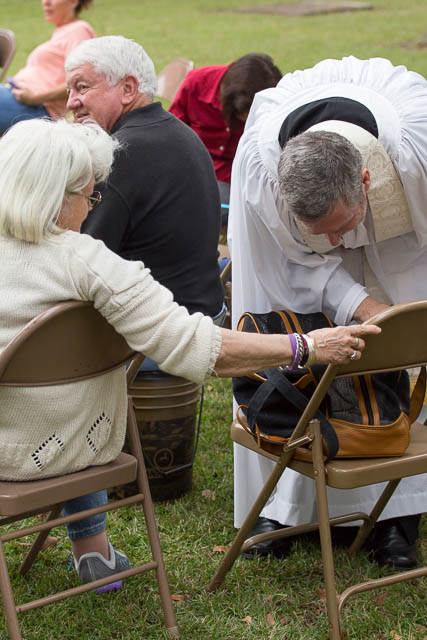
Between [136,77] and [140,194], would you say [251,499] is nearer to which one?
[140,194]

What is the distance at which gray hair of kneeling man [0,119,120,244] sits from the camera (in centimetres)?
234

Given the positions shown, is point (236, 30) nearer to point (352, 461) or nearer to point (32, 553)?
point (32, 553)

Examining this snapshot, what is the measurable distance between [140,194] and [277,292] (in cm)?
63

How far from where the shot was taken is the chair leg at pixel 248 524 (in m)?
2.79

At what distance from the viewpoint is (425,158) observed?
9.91 feet

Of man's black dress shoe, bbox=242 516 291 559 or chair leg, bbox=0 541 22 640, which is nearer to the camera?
chair leg, bbox=0 541 22 640

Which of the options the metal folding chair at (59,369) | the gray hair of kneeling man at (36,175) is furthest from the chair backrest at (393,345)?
the gray hair of kneeling man at (36,175)

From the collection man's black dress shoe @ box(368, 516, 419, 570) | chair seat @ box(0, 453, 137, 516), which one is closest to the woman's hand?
chair seat @ box(0, 453, 137, 516)

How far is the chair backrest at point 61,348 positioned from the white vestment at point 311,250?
835 mm

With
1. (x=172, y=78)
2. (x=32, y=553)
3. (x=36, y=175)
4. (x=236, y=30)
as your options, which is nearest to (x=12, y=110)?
(x=172, y=78)

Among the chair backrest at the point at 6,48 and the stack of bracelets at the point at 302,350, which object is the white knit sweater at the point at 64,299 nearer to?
the stack of bracelets at the point at 302,350

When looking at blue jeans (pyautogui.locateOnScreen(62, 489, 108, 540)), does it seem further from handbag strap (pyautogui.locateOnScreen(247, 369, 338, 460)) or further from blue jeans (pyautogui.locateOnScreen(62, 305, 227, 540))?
handbag strap (pyautogui.locateOnScreen(247, 369, 338, 460))

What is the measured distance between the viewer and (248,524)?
2908 mm

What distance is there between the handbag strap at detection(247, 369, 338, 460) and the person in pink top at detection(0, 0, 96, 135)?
12.1 feet
